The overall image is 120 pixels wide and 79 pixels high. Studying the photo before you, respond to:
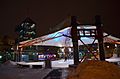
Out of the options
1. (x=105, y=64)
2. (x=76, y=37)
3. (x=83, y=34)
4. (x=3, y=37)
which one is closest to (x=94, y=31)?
(x=83, y=34)

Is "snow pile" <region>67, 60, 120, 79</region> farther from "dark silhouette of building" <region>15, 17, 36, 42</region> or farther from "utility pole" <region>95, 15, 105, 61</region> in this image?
"dark silhouette of building" <region>15, 17, 36, 42</region>

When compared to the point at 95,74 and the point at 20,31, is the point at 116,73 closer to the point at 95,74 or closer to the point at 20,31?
the point at 95,74

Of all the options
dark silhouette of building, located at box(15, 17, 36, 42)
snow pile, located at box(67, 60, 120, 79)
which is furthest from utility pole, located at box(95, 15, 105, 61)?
dark silhouette of building, located at box(15, 17, 36, 42)

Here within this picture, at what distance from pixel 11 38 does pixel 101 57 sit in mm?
47682

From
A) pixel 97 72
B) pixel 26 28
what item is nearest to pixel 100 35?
pixel 97 72

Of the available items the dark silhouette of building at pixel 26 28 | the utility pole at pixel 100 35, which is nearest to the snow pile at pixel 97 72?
the utility pole at pixel 100 35

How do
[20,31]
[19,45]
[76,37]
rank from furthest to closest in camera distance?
1. [20,31]
2. [19,45]
3. [76,37]

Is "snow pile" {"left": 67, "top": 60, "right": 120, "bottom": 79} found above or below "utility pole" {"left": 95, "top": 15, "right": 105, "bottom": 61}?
below

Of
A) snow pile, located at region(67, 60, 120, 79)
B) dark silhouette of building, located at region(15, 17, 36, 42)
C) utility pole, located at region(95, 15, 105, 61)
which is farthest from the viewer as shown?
dark silhouette of building, located at region(15, 17, 36, 42)

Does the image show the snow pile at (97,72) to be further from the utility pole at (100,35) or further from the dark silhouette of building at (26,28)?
the dark silhouette of building at (26,28)

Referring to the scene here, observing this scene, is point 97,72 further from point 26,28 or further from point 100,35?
point 26,28

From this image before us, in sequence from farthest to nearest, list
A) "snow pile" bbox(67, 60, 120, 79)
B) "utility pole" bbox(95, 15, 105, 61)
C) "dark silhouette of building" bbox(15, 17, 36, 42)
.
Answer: "dark silhouette of building" bbox(15, 17, 36, 42) → "utility pole" bbox(95, 15, 105, 61) → "snow pile" bbox(67, 60, 120, 79)

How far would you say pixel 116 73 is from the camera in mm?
3467

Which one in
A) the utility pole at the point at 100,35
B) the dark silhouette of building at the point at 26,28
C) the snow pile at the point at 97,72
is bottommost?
the snow pile at the point at 97,72
